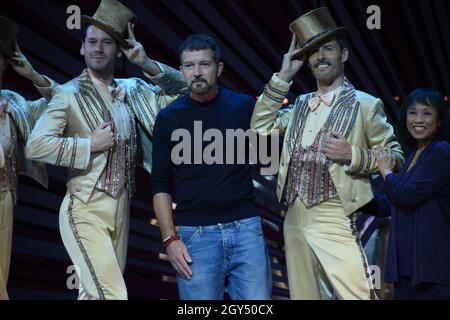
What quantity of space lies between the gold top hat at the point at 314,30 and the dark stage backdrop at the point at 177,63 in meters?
1.61

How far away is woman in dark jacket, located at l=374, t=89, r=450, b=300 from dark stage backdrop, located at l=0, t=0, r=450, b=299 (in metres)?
2.03

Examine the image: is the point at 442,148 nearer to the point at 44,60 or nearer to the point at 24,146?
the point at 24,146

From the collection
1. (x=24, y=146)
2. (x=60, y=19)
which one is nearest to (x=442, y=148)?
(x=24, y=146)

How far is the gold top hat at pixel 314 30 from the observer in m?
3.64

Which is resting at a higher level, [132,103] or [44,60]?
[44,60]

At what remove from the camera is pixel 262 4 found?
18.3ft

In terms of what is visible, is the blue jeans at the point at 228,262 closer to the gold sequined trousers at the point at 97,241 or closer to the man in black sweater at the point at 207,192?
the man in black sweater at the point at 207,192

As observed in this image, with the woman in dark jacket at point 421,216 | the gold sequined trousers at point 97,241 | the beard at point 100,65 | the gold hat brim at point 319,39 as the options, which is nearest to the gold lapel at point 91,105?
the beard at point 100,65

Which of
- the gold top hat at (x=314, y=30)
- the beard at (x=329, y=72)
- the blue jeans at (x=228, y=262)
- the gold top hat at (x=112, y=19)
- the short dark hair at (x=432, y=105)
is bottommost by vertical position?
the blue jeans at (x=228, y=262)

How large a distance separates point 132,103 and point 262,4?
1956 mm

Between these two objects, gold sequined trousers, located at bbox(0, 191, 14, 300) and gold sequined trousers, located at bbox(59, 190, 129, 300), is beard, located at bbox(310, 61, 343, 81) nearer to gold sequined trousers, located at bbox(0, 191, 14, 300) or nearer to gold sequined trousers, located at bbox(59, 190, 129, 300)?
gold sequined trousers, located at bbox(59, 190, 129, 300)

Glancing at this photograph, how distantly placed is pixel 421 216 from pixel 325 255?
494 mm
